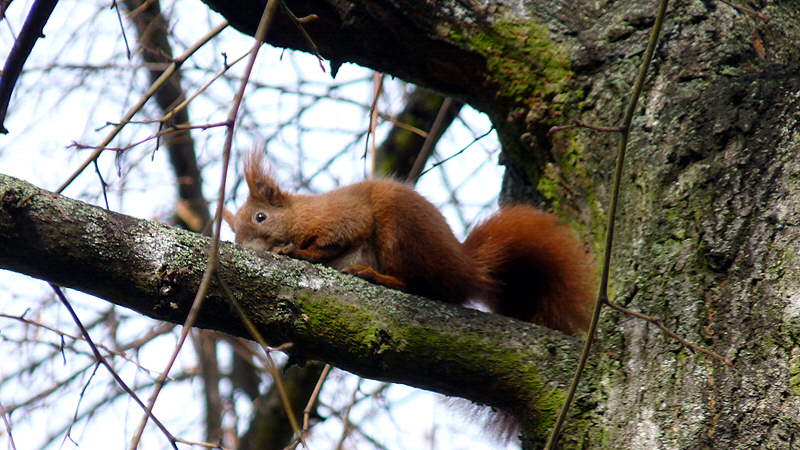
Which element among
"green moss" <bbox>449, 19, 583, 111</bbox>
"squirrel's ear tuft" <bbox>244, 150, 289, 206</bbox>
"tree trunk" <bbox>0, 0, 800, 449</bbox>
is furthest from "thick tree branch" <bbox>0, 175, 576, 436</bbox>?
"squirrel's ear tuft" <bbox>244, 150, 289, 206</bbox>

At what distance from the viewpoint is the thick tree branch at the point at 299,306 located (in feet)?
4.93

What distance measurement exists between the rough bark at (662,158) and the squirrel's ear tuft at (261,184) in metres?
0.76

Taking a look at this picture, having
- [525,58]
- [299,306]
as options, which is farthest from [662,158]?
[299,306]

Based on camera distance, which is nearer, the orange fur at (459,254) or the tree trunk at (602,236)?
the tree trunk at (602,236)

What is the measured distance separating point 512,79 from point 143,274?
1099 millimetres

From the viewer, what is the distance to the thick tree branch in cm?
150

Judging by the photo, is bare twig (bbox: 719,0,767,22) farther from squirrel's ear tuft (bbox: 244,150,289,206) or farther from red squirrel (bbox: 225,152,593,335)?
squirrel's ear tuft (bbox: 244,150,289,206)

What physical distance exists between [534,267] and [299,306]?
0.85m

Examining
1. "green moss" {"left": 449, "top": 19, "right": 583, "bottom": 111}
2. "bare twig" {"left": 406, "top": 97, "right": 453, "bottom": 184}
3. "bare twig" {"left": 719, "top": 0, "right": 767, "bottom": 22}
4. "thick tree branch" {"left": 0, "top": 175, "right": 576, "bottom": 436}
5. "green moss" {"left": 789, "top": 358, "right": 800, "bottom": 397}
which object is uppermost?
"bare twig" {"left": 406, "top": 97, "right": 453, "bottom": 184}

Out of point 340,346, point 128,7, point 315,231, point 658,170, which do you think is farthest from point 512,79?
point 128,7

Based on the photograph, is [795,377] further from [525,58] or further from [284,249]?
[284,249]

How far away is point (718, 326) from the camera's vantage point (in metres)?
1.57

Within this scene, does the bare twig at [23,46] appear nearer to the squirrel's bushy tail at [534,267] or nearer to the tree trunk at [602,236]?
the tree trunk at [602,236]

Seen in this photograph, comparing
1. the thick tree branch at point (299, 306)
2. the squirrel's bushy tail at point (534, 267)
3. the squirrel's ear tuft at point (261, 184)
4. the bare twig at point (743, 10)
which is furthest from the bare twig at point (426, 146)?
the bare twig at point (743, 10)
